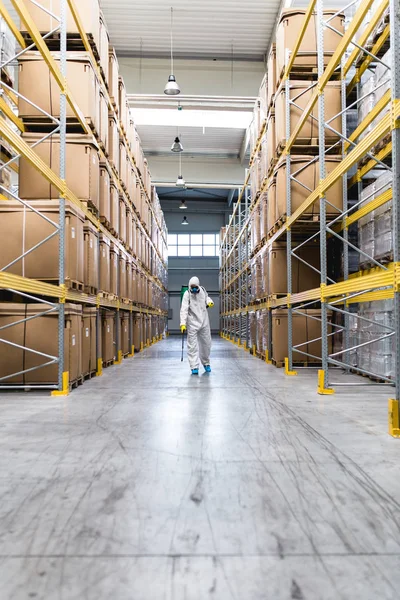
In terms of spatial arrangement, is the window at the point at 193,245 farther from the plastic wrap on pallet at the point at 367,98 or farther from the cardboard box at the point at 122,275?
the plastic wrap on pallet at the point at 367,98

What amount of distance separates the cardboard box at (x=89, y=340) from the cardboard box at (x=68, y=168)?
5.29 feet

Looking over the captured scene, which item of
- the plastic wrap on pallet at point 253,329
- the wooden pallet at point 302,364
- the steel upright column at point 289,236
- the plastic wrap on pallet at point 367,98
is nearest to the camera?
the plastic wrap on pallet at point 367,98

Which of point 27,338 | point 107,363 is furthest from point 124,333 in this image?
point 27,338

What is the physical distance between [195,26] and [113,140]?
5.72 metres

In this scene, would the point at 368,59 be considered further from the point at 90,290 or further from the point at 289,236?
the point at 90,290

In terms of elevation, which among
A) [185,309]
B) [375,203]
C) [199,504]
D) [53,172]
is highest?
[53,172]

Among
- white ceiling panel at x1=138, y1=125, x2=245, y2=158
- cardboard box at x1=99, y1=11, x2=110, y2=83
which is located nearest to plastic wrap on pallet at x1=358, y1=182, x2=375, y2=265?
cardboard box at x1=99, y1=11, x2=110, y2=83

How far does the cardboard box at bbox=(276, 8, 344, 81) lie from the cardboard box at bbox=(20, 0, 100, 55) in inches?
120

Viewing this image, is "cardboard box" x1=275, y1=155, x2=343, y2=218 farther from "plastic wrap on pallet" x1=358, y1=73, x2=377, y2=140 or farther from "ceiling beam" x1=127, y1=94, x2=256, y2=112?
"ceiling beam" x1=127, y1=94, x2=256, y2=112

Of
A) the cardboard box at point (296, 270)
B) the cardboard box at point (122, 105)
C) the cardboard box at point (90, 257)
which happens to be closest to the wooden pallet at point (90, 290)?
the cardboard box at point (90, 257)

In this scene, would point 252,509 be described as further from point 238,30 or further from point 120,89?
point 238,30

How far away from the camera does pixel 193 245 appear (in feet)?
104

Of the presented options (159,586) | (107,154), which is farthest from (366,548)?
(107,154)

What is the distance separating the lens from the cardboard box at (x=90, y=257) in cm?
674
